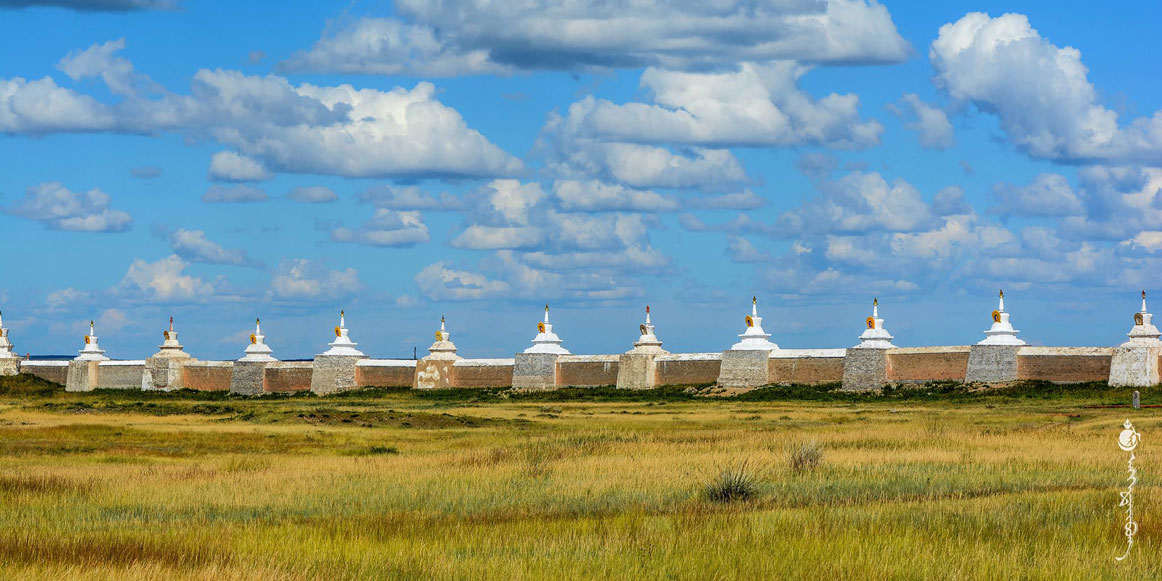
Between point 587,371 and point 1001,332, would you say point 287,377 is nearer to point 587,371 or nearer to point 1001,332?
point 587,371

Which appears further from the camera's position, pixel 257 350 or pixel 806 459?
pixel 257 350

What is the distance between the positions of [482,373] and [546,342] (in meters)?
3.76

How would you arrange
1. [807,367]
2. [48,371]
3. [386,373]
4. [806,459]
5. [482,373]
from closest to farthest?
[806,459] → [807,367] → [482,373] → [386,373] → [48,371]

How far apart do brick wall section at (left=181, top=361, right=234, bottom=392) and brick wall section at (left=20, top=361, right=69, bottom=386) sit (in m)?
9.70

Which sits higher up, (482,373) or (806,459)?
(482,373)

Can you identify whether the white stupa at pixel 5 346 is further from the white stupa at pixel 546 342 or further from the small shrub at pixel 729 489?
the small shrub at pixel 729 489

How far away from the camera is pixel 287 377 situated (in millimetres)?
69750

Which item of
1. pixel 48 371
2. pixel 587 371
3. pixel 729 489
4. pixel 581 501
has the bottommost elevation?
pixel 581 501

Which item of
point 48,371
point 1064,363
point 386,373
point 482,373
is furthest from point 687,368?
point 48,371

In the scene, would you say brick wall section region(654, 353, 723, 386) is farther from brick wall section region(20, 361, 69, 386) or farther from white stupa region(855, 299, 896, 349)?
brick wall section region(20, 361, 69, 386)

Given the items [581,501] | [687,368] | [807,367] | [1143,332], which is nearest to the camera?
[581,501]

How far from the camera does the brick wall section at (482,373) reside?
63031 mm

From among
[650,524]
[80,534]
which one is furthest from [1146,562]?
[80,534]

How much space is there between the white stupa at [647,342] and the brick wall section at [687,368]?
0.61m
